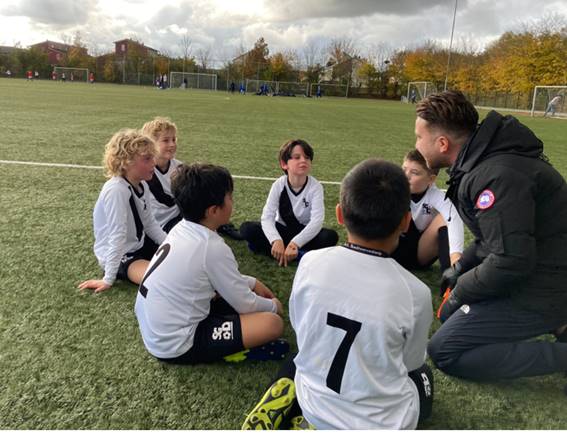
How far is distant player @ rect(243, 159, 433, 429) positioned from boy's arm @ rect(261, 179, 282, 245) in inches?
82.8

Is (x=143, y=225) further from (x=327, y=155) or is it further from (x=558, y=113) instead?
(x=558, y=113)

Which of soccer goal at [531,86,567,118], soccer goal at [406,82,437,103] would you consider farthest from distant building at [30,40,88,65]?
soccer goal at [531,86,567,118]

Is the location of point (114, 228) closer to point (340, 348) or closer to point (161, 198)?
point (161, 198)

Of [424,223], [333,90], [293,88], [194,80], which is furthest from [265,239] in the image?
[194,80]

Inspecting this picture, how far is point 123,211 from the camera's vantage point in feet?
10.1

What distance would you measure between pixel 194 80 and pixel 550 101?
48.6 meters

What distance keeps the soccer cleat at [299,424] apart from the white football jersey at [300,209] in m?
1.98

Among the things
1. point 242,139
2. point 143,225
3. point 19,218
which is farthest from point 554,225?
point 242,139

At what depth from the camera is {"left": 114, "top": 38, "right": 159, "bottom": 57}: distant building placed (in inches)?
2682

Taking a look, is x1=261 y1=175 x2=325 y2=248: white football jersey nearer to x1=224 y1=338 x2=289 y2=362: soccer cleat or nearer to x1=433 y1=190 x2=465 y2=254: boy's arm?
x1=433 y1=190 x2=465 y2=254: boy's arm

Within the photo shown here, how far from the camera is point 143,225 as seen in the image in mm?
3410

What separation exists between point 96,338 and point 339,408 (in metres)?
1.63

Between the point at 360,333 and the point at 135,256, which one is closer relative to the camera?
the point at 360,333

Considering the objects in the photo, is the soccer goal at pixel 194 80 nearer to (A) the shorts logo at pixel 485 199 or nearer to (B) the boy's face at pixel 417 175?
(B) the boy's face at pixel 417 175
